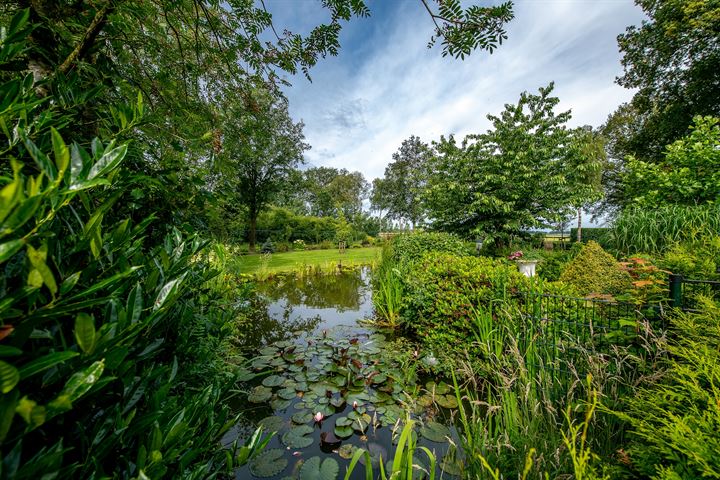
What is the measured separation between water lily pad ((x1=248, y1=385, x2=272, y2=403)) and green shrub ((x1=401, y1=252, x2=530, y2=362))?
2.04m

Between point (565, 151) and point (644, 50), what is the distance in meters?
7.85

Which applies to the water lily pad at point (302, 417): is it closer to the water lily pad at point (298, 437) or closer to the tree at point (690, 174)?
the water lily pad at point (298, 437)

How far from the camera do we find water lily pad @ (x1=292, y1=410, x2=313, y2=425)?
→ 8.13ft

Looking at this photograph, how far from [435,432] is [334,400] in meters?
1.05

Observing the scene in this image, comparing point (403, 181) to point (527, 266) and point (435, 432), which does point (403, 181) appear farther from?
point (435, 432)

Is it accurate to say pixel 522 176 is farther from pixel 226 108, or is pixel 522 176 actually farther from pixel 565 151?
pixel 226 108

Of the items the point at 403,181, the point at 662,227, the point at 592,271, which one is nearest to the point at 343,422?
the point at 592,271

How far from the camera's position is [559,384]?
2.10 meters

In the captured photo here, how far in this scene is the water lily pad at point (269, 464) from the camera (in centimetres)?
197

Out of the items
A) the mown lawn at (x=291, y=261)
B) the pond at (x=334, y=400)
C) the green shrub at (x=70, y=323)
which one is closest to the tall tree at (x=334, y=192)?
the mown lawn at (x=291, y=261)

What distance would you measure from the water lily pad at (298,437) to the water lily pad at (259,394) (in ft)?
2.04

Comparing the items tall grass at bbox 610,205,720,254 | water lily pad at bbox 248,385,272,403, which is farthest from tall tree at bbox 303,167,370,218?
water lily pad at bbox 248,385,272,403

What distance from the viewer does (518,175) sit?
8.68 metres

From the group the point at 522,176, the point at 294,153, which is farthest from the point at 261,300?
the point at 294,153
